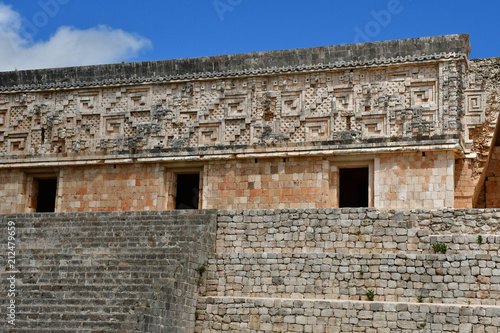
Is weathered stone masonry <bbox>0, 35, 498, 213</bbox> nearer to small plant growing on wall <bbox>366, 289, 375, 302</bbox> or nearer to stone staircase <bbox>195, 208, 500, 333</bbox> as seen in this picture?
stone staircase <bbox>195, 208, 500, 333</bbox>

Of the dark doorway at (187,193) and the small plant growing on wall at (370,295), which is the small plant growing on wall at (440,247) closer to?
the small plant growing on wall at (370,295)

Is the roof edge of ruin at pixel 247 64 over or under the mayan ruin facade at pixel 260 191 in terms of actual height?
over

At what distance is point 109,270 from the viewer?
13039mm

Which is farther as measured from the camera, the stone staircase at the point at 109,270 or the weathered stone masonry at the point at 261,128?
the weathered stone masonry at the point at 261,128

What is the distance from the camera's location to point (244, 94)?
1725 centimetres

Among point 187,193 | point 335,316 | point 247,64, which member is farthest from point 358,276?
point 187,193

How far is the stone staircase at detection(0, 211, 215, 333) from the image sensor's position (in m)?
12.0

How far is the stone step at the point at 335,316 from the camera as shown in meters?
12.1

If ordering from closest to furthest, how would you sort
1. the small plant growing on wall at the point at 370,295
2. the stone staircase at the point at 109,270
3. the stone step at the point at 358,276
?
the stone staircase at the point at 109,270, the stone step at the point at 358,276, the small plant growing on wall at the point at 370,295

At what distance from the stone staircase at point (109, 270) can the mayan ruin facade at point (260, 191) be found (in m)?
0.03

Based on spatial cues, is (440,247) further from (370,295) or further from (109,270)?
(109,270)

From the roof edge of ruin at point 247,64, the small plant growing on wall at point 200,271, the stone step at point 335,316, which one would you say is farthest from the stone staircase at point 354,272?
the roof edge of ruin at point 247,64

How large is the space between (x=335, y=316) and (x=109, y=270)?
3520 mm

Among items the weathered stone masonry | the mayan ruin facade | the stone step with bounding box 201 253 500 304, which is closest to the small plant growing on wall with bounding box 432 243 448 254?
the mayan ruin facade
